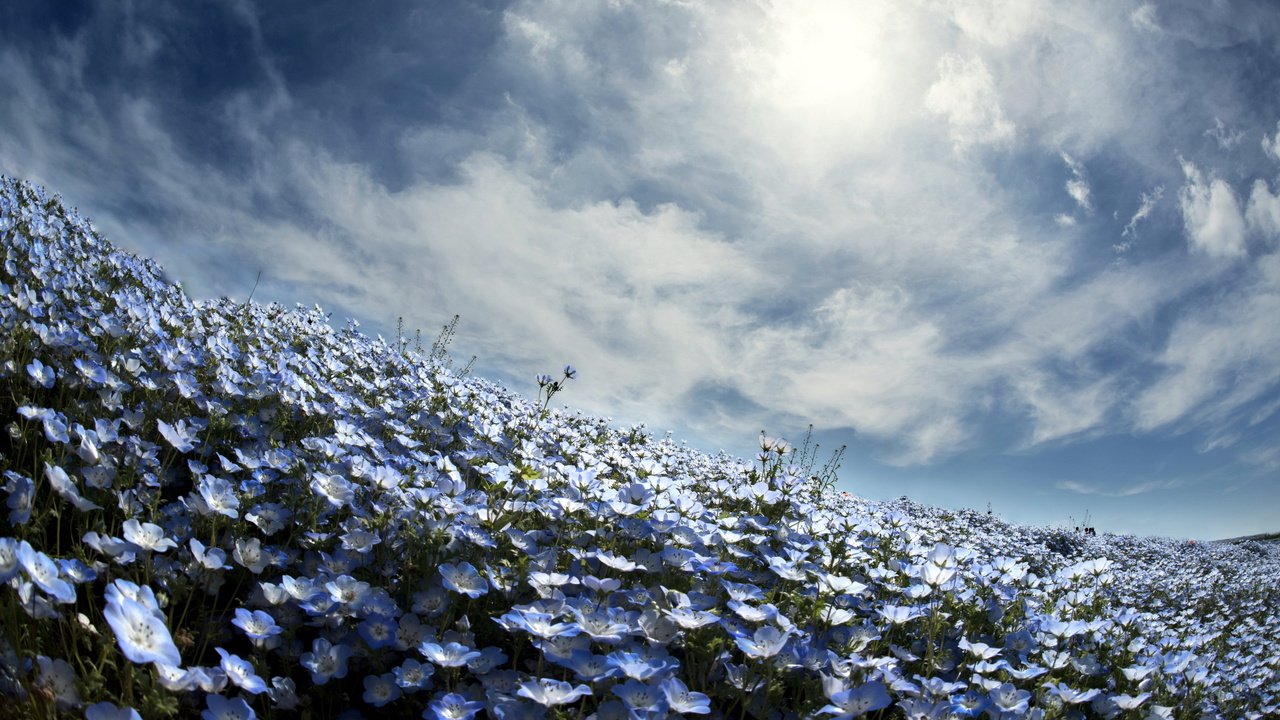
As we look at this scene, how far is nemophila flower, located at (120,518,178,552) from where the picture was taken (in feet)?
7.68

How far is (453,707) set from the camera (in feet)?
6.59

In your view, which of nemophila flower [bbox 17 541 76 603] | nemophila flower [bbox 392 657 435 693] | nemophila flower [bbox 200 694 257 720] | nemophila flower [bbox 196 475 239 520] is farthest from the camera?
nemophila flower [bbox 196 475 239 520]

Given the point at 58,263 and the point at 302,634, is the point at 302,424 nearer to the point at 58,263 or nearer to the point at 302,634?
the point at 302,634

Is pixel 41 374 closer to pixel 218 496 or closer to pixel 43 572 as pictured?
pixel 218 496

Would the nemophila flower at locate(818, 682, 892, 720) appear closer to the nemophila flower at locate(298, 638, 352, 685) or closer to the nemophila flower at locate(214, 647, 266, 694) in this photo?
the nemophila flower at locate(298, 638, 352, 685)

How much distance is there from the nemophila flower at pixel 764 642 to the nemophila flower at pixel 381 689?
1.21 m

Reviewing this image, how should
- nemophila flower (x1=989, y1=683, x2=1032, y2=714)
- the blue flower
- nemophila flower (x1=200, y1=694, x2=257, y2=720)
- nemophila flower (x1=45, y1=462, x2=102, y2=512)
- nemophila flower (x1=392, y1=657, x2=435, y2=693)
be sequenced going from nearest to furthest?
the blue flower < nemophila flower (x1=200, y1=694, x2=257, y2=720) < nemophila flower (x1=392, y1=657, x2=435, y2=693) < nemophila flower (x1=45, y1=462, x2=102, y2=512) < nemophila flower (x1=989, y1=683, x2=1032, y2=714)

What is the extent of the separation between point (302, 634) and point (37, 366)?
8.25ft

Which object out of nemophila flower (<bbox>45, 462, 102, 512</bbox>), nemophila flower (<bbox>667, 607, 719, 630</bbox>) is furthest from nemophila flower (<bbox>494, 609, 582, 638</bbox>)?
nemophila flower (<bbox>45, 462, 102, 512</bbox>)

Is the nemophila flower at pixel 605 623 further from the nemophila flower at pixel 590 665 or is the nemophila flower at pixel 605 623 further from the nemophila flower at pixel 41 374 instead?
the nemophila flower at pixel 41 374

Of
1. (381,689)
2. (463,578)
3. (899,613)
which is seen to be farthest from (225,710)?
(899,613)

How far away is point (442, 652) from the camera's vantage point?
213 cm

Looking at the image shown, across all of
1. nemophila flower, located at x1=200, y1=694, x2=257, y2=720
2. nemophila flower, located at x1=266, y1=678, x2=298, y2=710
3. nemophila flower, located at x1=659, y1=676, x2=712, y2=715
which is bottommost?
nemophila flower, located at x1=200, y1=694, x2=257, y2=720

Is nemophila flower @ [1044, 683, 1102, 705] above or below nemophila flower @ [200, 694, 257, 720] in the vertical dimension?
above
